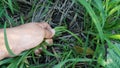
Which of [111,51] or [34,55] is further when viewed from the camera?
[34,55]

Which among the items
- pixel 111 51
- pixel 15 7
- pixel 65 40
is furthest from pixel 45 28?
pixel 111 51

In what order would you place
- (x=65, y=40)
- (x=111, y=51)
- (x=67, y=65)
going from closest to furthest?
1. (x=111, y=51)
2. (x=67, y=65)
3. (x=65, y=40)

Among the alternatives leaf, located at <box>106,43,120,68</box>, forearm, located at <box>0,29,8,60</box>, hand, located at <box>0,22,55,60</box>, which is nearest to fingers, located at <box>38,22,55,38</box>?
hand, located at <box>0,22,55,60</box>

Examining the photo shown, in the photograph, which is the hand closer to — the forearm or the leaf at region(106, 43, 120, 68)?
the forearm

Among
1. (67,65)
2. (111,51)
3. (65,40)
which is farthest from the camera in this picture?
(65,40)

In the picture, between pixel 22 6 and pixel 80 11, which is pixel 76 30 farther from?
pixel 22 6

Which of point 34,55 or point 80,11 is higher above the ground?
point 80,11

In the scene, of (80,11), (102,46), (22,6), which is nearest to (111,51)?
(102,46)

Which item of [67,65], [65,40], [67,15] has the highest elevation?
[67,15]

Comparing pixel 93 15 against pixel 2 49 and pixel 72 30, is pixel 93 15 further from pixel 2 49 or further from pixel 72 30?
pixel 2 49
